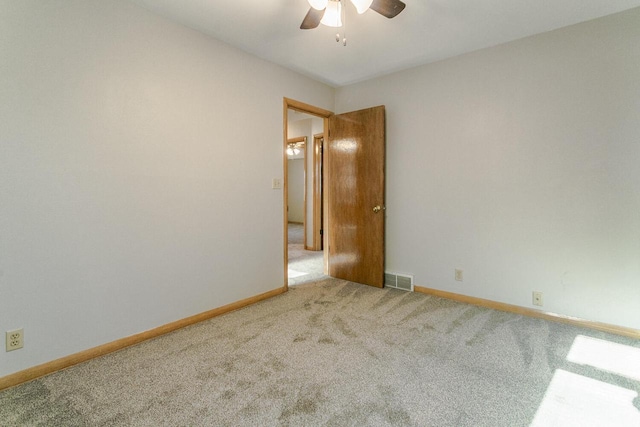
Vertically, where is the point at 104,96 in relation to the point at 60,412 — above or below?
above

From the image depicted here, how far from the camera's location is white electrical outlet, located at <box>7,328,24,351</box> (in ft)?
5.86

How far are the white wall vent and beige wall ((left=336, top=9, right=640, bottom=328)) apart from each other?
0.08m

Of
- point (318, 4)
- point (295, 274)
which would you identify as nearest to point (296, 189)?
point (295, 274)

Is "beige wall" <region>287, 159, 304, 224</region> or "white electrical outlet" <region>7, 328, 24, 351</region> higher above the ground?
"beige wall" <region>287, 159, 304, 224</region>

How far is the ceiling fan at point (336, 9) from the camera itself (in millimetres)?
1844

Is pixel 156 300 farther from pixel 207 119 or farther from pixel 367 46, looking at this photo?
pixel 367 46

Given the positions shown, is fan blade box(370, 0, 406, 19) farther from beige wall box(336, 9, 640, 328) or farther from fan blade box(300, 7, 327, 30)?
beige wall box(336, 9, 640, 328)

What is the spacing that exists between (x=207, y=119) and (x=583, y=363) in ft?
11.0

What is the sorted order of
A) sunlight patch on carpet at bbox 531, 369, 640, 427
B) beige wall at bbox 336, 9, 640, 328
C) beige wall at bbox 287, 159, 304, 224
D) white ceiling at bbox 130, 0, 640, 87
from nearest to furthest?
sunlight patch on carpet at bbox 531, 369, 640, 427
white ceiling at bbox 130, 0, 640, 87
beige wall at bbox 336, 9, 640, 328
beige wall at bbox 287, 159, 304, 224

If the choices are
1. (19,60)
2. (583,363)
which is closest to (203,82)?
(19,60)

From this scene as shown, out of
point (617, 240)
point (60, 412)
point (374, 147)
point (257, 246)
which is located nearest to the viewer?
point (60, 412)

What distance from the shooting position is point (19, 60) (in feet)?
5.86

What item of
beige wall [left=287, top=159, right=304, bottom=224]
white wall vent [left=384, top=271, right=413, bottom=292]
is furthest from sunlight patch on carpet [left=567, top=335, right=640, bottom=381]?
beige wall [left=287, top=159, right=304, bottom=224]

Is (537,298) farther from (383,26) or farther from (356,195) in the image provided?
(383,26)
